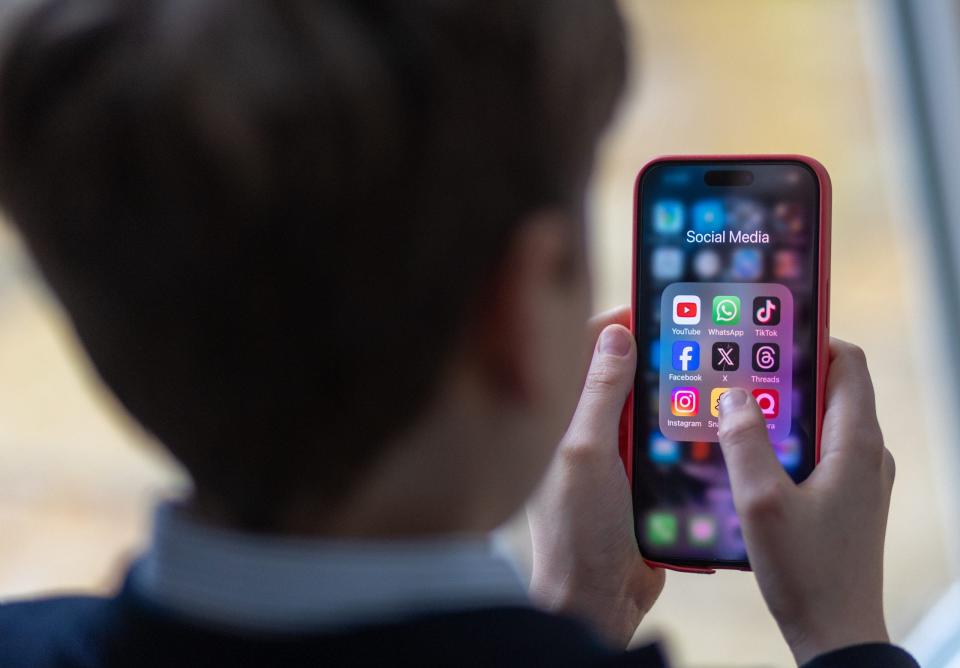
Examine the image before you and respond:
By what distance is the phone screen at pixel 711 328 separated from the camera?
578mm

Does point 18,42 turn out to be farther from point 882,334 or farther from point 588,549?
point 882,334

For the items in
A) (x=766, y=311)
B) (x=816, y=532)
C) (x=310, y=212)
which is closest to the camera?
(x=310, y=212)

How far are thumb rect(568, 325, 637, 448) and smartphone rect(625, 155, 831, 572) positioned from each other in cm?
2

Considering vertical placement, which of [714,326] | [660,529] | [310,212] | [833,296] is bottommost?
[833,296]

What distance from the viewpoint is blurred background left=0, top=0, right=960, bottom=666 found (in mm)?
1103

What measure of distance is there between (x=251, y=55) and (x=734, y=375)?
37 cm

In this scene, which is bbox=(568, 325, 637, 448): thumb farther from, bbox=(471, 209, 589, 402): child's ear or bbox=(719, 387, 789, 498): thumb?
bbox=(471, 209, 589, 402): child's ear

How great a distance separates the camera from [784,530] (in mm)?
480

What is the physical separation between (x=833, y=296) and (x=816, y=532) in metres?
1.30

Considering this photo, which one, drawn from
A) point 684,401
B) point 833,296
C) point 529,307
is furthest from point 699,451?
point 833,296

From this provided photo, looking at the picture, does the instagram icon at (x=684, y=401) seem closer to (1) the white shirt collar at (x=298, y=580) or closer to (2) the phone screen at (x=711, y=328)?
(2) the phone screen at (x=711, y=328)

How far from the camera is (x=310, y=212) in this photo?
31cm

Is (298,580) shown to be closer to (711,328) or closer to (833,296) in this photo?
(711,328)

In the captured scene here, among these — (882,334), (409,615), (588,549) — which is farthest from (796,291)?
(882,334)
